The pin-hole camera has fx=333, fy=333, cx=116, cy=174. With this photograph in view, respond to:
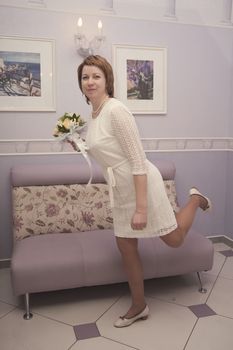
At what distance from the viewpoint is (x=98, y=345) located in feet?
6.29

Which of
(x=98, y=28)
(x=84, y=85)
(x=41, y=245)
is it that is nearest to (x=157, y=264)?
(x=41, y=245)

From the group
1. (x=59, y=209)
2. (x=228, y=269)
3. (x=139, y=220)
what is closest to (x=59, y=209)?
(x=59, y=209)

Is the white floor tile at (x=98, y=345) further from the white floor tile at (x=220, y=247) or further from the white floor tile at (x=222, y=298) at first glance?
the white floor tile at (x=220, y=247)

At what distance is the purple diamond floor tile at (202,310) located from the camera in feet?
7.27

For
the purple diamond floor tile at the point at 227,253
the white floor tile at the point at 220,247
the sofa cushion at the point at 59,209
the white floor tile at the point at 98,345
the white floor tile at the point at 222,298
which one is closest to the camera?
the white floor tile at the point at 98,345

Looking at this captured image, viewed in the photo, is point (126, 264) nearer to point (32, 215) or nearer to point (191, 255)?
point (191, 255)

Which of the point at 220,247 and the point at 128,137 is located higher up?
the point at 128,137

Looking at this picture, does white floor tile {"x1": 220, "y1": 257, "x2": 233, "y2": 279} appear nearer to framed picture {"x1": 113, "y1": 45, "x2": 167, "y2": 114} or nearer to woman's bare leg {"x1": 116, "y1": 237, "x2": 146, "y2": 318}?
woman's bare leg {"x1": 116, "y1": 237, "x2": 146, "y2": 318}

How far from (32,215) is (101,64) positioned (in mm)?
1393

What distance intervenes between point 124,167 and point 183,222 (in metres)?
0.56

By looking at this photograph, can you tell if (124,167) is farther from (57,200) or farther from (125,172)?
(57,200)

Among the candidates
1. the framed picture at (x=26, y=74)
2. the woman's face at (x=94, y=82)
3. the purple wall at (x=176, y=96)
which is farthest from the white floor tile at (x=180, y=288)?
the framed picture at (x=26, y=74)

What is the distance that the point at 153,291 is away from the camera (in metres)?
2.52

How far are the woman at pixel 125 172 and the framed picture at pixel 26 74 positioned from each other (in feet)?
3.39
